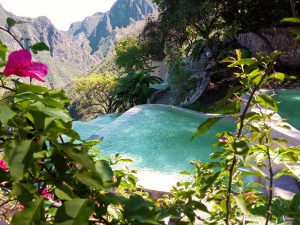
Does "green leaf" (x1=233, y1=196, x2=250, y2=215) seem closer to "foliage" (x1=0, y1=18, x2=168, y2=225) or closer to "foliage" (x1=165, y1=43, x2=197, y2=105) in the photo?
"foliage" (x1=0, y1=18, x2=168, y2=225)

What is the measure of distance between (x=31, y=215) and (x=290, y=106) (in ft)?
42.7

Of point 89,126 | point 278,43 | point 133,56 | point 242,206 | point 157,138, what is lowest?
point 89,126

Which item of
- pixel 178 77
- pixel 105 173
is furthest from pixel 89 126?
pixel 105 173

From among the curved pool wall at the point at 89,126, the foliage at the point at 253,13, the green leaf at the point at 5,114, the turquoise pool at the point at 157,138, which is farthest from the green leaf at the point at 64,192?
the foliage at the point at 253,13

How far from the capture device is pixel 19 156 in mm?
542

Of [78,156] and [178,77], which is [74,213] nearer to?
[78,156]

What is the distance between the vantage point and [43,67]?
31.9 inches

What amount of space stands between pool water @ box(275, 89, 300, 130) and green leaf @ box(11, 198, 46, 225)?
1039cm

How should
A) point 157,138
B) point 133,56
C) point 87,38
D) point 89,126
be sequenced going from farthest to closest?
point 87,38 → point 133,56 → point 89,126 → point 157,138

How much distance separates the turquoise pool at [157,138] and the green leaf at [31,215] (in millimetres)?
7012

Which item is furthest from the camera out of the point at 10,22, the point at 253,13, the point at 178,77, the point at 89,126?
the point at 253,13

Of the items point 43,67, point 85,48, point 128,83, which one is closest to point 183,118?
point 128,83

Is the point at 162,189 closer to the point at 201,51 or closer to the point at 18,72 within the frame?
the point at 18,72

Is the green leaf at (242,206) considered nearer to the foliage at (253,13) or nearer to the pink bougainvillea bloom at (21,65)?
the pink bougainvillea bloom at (21,65)
